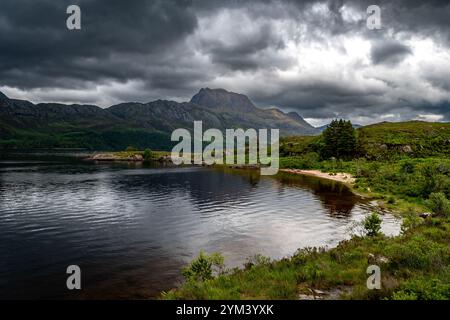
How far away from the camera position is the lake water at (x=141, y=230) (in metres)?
30.9

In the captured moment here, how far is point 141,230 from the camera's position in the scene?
159 feet

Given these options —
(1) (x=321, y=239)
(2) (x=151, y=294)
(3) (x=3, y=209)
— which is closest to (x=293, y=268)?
(2) (x=151, y=294)

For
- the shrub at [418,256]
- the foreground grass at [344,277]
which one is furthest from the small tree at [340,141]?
the shrub at [418,256]

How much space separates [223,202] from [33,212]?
3588 cm

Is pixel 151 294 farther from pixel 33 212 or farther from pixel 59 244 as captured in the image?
pixel 33 212

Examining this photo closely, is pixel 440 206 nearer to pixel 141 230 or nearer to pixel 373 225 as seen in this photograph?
pixel 373 225

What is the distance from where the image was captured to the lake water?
3091 centimetres

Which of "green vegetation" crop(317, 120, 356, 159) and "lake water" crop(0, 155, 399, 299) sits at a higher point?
"green vegetation" crop(317, 120, 356, 159)

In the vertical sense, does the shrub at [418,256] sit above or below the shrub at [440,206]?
above

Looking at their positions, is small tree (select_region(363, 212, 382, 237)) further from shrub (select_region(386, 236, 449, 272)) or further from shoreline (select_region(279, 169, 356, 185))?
shoreline (select_region(279, 169, 356, 185))

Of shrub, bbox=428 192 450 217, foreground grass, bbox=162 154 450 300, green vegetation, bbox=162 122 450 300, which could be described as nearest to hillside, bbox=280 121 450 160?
shrub, bbox=428 192 450 217

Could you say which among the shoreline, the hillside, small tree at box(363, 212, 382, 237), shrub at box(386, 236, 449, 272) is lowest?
the shoreline

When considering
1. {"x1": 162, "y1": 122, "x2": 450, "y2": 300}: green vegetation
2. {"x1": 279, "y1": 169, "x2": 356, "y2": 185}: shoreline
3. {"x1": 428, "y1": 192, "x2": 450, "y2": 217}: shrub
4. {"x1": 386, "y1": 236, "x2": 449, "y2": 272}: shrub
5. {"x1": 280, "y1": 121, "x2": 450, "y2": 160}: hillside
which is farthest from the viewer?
{"x1": 280, "y1": 121, "x2": 450, "y2": 160}: hillside

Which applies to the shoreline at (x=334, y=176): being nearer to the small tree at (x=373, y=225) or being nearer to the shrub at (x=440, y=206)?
the shrub at (x=440, y=206)
